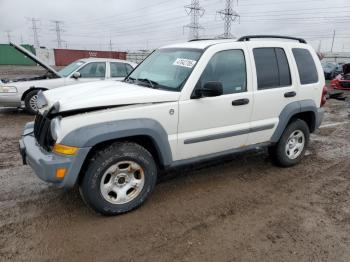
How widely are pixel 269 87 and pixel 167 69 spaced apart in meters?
1.46

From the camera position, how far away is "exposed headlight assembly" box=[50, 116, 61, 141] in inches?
118

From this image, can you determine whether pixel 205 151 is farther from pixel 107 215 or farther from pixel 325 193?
pixel 325 193

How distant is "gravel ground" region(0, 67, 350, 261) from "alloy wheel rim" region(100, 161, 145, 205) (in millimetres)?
224

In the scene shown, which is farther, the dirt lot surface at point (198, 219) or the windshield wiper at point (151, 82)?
the windshield wiper at point (151, 82)

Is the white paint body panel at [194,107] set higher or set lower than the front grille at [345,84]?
higher

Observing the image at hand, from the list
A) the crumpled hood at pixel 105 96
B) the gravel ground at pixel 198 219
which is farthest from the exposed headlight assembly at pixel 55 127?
the gravel ground at pixel 198 219

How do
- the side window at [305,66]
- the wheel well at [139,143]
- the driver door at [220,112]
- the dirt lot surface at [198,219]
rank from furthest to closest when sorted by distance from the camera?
the side window at [305,66]
the driver door at [220,112]
the wheel well at [139,143]
the dirt lot surface at [198,219]

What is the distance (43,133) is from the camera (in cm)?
331

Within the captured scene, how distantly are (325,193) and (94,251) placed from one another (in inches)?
121

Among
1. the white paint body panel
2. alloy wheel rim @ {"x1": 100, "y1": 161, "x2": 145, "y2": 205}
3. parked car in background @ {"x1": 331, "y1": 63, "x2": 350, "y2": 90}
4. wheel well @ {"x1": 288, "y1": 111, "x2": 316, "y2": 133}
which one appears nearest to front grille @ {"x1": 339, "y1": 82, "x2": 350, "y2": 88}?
parked car in background @ {"x1": 331, "y1": 63, "x2": 350, "y2": 90}

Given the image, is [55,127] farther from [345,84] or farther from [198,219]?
[345,84]

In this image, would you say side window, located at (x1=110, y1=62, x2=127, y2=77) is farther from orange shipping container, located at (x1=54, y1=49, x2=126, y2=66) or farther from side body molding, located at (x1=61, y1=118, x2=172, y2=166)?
orange shipping container, located at (x1=54, y1=49, x2=126, y2=66)

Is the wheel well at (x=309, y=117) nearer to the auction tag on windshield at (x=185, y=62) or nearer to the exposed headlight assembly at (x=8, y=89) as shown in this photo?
the auction tag on windshield at (x=185, y=62)

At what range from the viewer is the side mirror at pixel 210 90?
3436 mm
